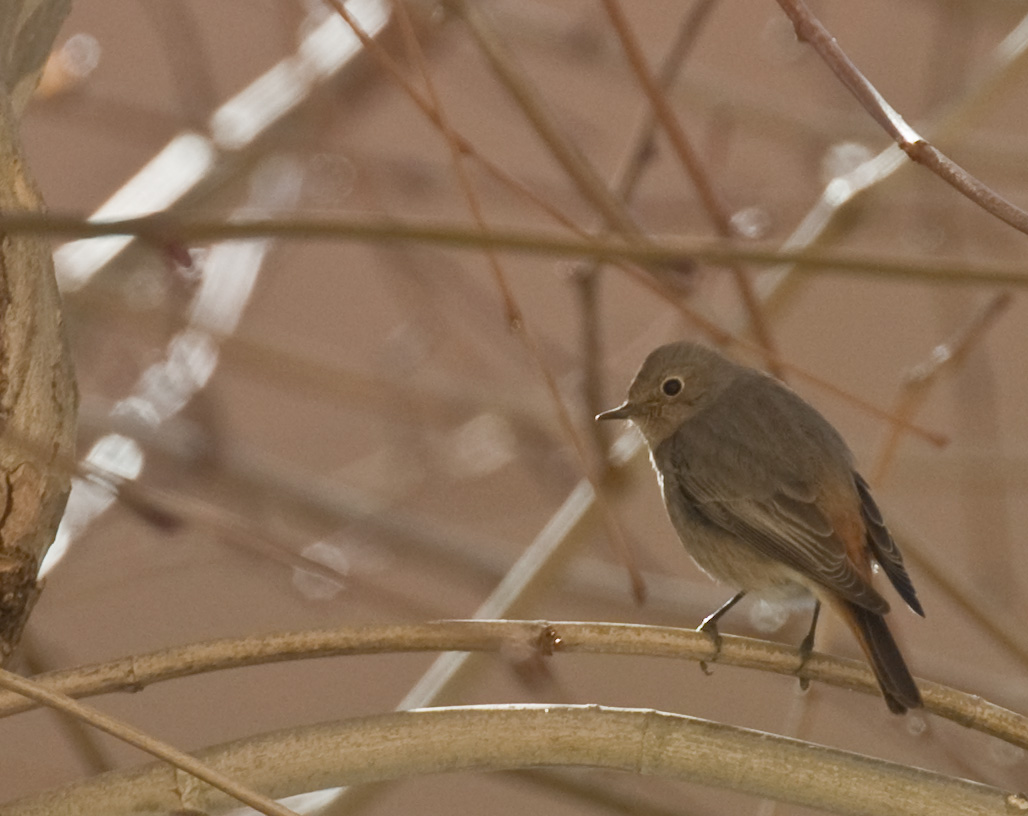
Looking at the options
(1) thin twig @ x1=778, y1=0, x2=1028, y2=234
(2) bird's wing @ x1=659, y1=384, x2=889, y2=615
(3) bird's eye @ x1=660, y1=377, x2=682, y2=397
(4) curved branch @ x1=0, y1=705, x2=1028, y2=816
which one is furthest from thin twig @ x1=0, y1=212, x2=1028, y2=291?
(3) bird's eye @ x1=660, y1=377, x2=682, y2=397

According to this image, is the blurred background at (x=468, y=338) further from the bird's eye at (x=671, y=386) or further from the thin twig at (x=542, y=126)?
the thin twig at (x=542, y=126)

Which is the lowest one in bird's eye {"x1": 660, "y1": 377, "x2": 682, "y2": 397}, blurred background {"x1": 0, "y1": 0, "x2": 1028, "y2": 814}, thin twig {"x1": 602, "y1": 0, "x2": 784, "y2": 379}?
thin twig {"x1": 602, "y1": 0, "x2": 784, "y2": 379}

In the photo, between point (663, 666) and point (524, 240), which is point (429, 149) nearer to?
point (663, 666)

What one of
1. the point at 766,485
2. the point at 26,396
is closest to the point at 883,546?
the point at 766,485

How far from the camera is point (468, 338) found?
6.25 metres

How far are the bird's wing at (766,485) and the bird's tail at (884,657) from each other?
34mm

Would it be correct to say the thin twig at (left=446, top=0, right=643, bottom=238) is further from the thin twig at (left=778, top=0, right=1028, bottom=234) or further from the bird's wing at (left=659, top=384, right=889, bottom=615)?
the bird's wing at (left=659, top=384, right=889, bottom=615)

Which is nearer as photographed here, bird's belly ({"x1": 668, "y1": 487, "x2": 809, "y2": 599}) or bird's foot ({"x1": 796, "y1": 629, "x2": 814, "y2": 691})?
bird's foot ({"x1": 796, "y1": 629, "x2": 814, "y2": 691})

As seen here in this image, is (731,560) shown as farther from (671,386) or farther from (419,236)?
(419,236)

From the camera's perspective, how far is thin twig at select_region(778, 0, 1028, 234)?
1.31 meters

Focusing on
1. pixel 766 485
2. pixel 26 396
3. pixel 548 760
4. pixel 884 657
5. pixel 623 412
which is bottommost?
pixel 548 760

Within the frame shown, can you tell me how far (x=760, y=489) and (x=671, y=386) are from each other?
52cm

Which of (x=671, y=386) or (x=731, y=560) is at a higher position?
(x=671, y=386)

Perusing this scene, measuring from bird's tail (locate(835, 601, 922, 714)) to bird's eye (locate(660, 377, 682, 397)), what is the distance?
805 mm
